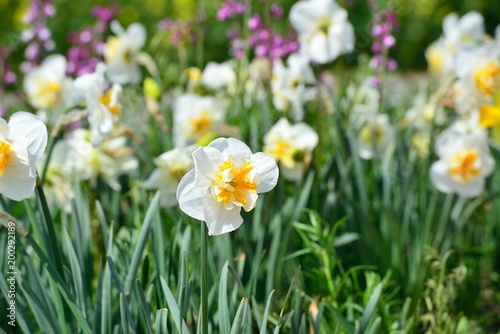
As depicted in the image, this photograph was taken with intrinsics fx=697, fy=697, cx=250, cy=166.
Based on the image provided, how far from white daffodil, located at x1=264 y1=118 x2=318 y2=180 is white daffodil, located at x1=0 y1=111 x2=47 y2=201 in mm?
955

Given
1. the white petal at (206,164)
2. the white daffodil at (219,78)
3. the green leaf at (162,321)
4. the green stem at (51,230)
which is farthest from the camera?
the white daffodil at (219,78)

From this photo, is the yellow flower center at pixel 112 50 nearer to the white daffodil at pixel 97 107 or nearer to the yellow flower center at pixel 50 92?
the yellow flower center at pixel 50 92

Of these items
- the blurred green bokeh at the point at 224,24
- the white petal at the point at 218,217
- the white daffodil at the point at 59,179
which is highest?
the white petal at the point at 218,217

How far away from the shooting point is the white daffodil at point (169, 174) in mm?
1801

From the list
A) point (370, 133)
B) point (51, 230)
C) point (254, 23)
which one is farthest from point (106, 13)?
point (51, 230)

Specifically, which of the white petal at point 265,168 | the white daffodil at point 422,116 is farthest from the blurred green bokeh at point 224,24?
the white petal at point 265,168

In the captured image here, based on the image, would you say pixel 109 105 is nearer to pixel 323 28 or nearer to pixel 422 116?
pixel 323 28

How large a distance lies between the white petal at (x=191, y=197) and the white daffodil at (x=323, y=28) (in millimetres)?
1303

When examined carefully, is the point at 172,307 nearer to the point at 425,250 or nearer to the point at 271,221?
the point at 271,221

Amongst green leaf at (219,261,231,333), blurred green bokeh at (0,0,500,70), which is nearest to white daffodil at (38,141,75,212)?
green leaf at (219,261,231,333)

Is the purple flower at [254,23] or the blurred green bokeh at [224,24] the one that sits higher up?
the purple flower at [254,23]

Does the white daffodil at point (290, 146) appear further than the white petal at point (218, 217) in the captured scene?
Yes

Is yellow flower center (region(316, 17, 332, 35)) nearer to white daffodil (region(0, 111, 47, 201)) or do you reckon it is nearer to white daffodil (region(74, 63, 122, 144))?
white daffodil (region(74, 63, 122, 144))

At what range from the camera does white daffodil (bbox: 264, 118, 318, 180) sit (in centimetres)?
198
